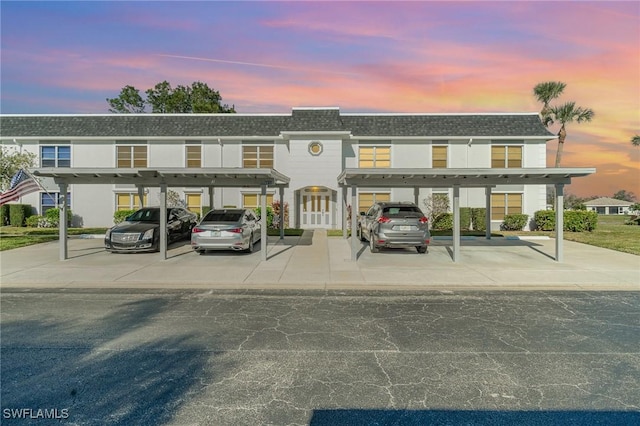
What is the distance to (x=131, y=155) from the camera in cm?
2519

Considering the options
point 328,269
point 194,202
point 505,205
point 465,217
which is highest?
point 194,202

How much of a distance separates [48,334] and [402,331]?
5.35 metres

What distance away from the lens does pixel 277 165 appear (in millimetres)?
24828

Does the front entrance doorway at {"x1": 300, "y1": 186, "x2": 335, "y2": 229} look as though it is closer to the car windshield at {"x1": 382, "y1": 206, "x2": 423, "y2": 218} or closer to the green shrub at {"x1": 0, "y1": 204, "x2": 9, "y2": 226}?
the car windshield at {"x1": 382, "y1": 206, "x2": 423, "y2": 218}

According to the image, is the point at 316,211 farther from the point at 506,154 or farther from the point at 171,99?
the point at 171,99

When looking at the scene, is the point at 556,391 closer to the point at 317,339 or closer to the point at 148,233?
the point at 317,339

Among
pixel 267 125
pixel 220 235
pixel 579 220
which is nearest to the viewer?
pixel 220 235

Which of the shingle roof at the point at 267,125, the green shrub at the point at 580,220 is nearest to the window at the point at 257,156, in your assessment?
the shingle roof at the point at 267,125

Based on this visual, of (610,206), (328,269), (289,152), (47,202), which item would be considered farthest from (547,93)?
(610,206)

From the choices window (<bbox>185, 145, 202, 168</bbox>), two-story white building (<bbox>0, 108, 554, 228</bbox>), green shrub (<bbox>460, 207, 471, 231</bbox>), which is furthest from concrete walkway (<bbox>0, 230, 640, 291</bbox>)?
window (<bbox>185, 145, 202, 168</bbox>)

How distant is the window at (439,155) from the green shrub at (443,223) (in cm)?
342

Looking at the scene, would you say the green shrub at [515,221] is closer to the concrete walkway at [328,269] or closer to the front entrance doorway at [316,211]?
the concrete walkway at [328,269]

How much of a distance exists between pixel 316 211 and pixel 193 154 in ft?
29.2

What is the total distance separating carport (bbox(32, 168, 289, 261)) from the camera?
39.0 ft
